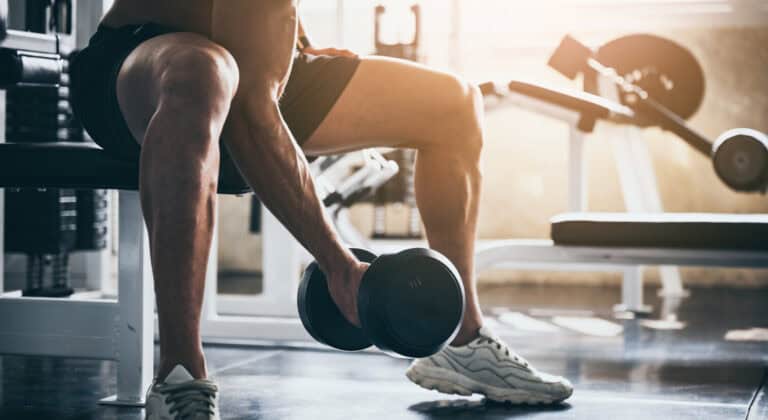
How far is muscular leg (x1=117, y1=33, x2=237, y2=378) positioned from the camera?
3.53ft

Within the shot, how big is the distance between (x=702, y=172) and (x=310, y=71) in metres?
3.18

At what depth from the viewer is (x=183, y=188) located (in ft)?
3.52

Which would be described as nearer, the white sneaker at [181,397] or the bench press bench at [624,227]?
the white sneaker at [181,397]

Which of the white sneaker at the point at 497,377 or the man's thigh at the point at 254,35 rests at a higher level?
the man's thigh at the point at 254,35

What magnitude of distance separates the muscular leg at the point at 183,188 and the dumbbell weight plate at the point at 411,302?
20cm

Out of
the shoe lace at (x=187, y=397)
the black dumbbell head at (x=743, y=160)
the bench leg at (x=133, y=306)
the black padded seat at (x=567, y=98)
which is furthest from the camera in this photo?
the black padded seat at (x=567, y=98)

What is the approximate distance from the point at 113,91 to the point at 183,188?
10.3 inches

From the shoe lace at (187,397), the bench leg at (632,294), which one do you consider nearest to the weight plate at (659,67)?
the bench leg at (632,294)

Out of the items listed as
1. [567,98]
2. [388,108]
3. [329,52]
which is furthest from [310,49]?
[567,98]

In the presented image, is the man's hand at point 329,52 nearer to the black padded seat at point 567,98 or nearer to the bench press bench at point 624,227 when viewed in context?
the bench press bench at point 624,227

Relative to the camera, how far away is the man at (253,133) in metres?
1.08

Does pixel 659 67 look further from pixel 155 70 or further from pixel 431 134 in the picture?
pixel 155 70

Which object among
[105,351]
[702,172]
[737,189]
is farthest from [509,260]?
[702,172]

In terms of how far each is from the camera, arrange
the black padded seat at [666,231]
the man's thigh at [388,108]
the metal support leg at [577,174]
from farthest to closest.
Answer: the metal support leg at [577,174] < the black padded seat at [666,231] < the man's thigh at [388,108]
